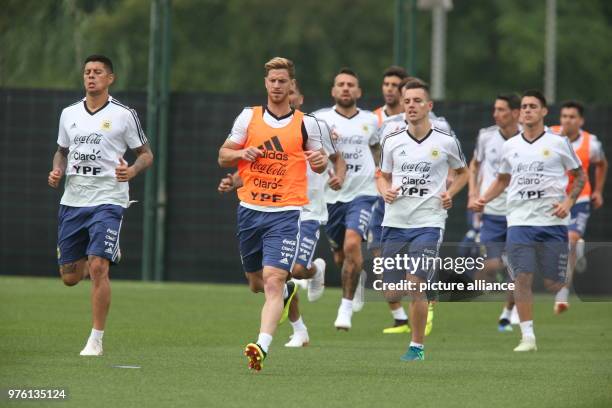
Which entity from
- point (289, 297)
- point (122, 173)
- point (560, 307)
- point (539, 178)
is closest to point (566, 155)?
point (539, 178)

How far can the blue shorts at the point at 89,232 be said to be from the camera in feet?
39.5

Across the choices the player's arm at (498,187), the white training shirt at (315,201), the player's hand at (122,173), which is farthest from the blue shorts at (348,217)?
the player's hand at (122,173)

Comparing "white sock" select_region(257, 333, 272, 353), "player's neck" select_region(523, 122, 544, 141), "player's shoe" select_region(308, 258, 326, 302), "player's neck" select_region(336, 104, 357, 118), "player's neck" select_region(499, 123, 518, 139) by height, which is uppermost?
"player's neck" select_region(336, 104, 357, 118)

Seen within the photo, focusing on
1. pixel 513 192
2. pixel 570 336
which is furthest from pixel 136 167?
pixel 570 336

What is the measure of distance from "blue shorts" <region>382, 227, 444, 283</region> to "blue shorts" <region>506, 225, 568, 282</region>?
140cm

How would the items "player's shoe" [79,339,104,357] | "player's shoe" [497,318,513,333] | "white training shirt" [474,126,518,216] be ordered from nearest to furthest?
1. "player's shoe" [79,339,104,357]
2. "player's shoe" [497,318,513,333]
3. "white training shirt" [474,126,518,216]

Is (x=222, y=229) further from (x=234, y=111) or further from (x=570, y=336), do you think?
(x=570, y=336)

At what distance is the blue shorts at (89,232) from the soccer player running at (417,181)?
218 centimetres

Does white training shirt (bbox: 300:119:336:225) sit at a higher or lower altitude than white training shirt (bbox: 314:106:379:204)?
lower

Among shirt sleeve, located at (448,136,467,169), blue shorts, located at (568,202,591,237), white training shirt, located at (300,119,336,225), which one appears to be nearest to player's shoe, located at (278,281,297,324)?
white training shirt, located at (300,119,336,225)

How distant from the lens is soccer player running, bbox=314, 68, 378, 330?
1565cm

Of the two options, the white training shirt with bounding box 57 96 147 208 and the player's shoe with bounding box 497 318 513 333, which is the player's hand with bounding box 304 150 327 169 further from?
the player's shoe with bounding box 497 318 513 333

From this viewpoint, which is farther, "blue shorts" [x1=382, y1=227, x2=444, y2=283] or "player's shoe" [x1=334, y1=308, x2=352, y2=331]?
"player's shoe" [x1=334, y1=308, x2=352, y2=331]

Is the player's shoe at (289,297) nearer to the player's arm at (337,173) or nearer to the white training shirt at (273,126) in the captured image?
the player's arm at (337,173)
